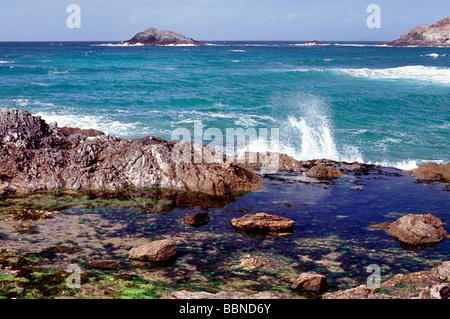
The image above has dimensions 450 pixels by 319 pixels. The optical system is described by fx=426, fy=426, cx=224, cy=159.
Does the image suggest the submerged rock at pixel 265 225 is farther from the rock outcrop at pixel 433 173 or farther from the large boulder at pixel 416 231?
the rock outcrop at pixel 433 173

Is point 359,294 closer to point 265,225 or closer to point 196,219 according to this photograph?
point 265,225

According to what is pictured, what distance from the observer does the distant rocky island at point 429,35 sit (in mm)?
164750

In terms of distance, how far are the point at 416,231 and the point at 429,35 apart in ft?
618

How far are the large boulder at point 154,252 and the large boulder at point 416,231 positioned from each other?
593 cm

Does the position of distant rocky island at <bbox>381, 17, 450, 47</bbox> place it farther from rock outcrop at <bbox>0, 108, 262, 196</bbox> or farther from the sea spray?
rock outcrop at <bbox>0, 108, 262, 196</bbox>

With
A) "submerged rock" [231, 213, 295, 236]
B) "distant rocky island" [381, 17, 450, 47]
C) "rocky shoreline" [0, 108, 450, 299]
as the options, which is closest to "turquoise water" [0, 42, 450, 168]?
"rocky shoreline" [0, 108, 450, 299]

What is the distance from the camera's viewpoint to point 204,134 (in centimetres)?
2428

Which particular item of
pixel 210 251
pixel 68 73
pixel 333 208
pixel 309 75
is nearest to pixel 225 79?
pixel 309 75

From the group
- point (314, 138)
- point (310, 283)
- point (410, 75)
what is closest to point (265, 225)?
point (310, 283)

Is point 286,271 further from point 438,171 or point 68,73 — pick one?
point 68,73

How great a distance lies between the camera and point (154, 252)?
368 inches

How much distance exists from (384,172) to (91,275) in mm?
12659

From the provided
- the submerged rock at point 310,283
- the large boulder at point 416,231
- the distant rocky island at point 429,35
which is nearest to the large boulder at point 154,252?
the submerged rock at point 310,283

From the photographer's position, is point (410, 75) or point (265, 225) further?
point (410, 75)
